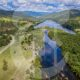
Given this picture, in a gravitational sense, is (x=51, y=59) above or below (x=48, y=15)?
below

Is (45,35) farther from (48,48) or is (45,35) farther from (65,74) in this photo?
(65,74)

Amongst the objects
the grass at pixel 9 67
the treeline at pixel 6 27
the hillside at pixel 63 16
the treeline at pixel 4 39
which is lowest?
the grass at pixel 9 67

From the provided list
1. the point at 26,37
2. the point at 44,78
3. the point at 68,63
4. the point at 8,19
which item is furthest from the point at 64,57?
the point at 8,19

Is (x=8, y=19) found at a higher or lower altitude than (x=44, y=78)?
higher

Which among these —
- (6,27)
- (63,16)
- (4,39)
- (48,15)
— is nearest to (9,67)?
(4,39)

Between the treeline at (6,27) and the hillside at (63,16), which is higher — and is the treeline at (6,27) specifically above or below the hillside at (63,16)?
below

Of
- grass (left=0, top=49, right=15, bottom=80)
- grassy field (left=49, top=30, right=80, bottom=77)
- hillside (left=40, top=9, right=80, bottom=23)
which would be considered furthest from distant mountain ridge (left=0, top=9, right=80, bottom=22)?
grass (left=0, top=49, right=15, bottom=80)

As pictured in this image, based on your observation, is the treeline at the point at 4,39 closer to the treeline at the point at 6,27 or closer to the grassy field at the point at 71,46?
the treeline at the point at 6,27

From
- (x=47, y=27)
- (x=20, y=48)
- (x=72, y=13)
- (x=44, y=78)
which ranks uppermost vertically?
(x=72, y=13)

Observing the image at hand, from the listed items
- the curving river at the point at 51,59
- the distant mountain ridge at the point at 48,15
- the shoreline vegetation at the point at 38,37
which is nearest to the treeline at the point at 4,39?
the shoreline vegetation at the point at 38,37

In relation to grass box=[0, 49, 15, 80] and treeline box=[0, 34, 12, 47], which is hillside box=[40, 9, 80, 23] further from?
grass box=[0, 49, 15, 80]

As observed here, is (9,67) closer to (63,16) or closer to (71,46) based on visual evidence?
(71,46)
